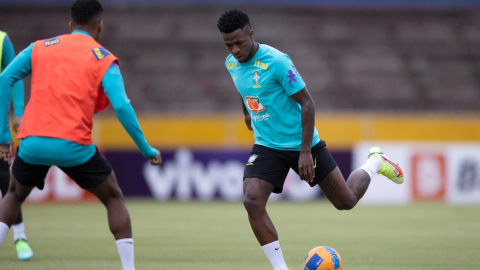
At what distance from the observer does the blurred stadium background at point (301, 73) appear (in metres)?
15.8

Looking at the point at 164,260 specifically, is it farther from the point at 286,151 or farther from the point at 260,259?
the point at 286,151

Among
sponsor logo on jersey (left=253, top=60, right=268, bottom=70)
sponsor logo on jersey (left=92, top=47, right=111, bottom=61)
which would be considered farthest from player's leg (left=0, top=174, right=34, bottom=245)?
sponsor logo on jersey (left=253, top=60, right=268, bottom=70)

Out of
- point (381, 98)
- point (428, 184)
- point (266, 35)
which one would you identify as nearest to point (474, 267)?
point (428, 184)

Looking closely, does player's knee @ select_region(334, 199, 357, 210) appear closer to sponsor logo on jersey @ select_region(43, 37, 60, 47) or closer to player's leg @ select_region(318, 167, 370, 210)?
player's leg @ select_region(318, 167, 370, 210)

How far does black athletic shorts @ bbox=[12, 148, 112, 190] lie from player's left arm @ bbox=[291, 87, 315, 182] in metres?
1.64

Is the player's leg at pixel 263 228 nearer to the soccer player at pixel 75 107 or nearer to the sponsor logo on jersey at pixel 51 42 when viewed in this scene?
the soccer player at pixel 75 107

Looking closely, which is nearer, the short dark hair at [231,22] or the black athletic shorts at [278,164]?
the short dark hair at [231,22]

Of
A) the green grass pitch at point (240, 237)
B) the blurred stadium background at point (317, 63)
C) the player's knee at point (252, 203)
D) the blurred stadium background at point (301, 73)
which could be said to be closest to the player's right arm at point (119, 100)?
the player's knee at point (252, 203)

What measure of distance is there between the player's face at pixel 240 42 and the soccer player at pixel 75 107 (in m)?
1.11

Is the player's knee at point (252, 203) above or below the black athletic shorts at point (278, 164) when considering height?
below

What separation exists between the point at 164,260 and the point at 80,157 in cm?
245

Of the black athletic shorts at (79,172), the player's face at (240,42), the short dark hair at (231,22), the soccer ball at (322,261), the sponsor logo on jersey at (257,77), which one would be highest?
the short dark hair at (231,22)

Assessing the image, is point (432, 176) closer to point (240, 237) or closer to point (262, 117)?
point (240, 237)

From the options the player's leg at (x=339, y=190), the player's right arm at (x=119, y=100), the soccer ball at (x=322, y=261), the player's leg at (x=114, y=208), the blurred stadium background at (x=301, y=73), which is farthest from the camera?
the blurred stadium background at (x=301, y=73)
